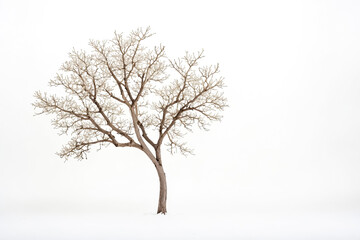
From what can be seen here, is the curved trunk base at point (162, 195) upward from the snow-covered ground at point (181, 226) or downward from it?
upward

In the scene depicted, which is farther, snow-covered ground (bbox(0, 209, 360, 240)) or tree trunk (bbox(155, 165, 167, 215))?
tree trunk (bbox(155, 165, 167, 215))

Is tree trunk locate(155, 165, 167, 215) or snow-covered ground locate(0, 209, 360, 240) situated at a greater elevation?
tree trunk locate(155, 165, 167, 215)

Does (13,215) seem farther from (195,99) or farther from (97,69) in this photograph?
(195,99)

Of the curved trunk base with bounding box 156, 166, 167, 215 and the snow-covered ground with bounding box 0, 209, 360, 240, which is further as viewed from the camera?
the curved trunk base with bounding box 156, 166, 167, 215

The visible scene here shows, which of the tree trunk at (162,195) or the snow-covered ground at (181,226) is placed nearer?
the snow-covered ground at (181,226)

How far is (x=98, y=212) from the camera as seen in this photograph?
10.8m

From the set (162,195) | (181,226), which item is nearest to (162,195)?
(162,195)

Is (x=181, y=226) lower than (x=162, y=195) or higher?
lower

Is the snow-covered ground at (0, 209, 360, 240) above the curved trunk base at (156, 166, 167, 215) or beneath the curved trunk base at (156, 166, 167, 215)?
beneath

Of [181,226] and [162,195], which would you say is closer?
[181,226]

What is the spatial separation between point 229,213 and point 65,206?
10.9ft

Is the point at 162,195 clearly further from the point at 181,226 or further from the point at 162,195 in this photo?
the point at 181,226

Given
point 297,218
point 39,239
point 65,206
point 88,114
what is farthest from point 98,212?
point 297,218

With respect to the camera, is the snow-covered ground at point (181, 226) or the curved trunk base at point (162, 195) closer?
the snow-covered ground at point (181, 226)
